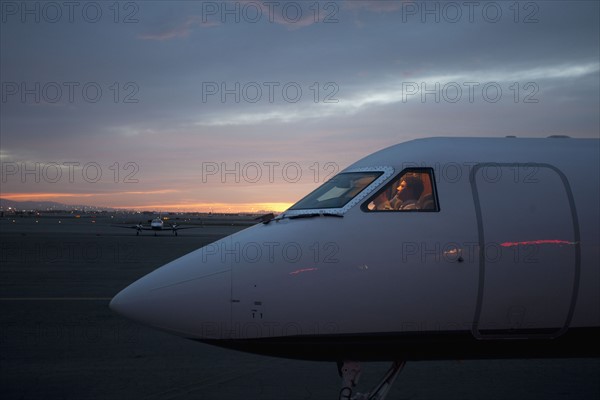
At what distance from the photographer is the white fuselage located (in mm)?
4410

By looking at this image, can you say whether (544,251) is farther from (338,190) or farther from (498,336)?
(338,190)

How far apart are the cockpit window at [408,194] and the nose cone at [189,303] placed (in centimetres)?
152

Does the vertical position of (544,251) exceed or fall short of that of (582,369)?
it exceeds it

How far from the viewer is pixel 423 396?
6.81m

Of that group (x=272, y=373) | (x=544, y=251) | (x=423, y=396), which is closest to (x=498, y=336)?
(x=544, y=251)

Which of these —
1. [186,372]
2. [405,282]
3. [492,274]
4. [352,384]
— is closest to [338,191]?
[405,282]

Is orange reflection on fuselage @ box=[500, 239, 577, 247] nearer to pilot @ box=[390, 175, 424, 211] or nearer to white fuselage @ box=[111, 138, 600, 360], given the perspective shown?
white fuselage @ box=[111, 138, 600, 360]

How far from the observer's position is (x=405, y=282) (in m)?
4.46

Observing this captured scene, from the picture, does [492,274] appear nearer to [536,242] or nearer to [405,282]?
[536,242]

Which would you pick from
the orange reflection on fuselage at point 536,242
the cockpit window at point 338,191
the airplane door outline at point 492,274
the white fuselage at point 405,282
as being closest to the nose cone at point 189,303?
the white fuselage at point 405,282

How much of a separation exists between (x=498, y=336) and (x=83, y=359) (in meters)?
6.62

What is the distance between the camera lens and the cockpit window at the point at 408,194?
4727 mm

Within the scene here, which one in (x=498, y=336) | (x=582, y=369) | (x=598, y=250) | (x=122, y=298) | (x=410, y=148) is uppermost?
(x=410, y=148)

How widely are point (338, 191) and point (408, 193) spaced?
0.67 meters
